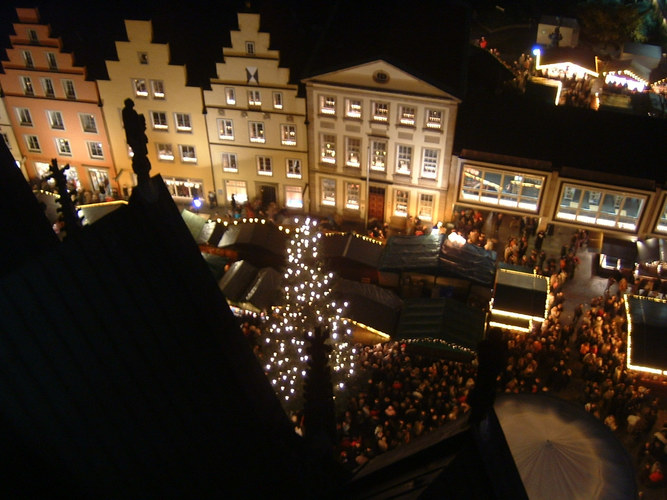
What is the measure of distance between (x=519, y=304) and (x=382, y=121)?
1454 centimetres

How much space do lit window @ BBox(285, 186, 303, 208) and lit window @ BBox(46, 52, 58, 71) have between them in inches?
660

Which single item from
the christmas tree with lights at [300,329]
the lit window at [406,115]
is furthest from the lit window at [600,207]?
the christmas tree with lights at [300,329]

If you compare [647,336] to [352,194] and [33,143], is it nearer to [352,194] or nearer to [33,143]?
[352,194]

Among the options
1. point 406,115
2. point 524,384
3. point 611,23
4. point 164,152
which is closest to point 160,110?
point 164,152

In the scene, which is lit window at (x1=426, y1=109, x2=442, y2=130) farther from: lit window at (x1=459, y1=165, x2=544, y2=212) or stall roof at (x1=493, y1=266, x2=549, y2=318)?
stall roof at (x1=493, y1=266, x2=549, y2=318)

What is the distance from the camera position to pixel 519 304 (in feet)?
99.6

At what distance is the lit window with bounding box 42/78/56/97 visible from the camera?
1589 inches

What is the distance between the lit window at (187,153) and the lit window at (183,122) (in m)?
1.25

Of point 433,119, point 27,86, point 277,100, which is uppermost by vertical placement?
point 27,86

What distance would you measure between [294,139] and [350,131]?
3.81 metres

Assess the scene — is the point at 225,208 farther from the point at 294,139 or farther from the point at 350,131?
the point at 350,131

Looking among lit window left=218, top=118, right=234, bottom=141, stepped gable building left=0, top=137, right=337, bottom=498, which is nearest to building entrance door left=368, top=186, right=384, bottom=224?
lit window left=218, top=118, right=234, bottom=141

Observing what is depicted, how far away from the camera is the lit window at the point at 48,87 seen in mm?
40350

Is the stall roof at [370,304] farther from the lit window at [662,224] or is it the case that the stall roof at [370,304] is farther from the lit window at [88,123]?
the lit window at [88,123]
